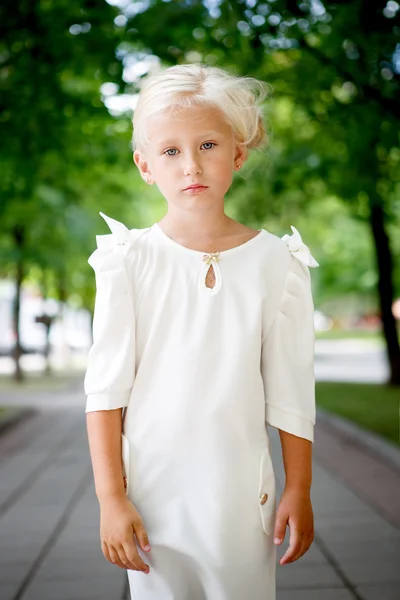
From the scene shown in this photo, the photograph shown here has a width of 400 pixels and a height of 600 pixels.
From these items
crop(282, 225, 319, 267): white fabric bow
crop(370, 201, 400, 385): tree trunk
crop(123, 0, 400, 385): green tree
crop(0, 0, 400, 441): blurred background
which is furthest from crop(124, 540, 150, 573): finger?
crop(370, 201, 400, 385): tree trunk

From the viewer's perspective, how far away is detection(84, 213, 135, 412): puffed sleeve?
2047 mm

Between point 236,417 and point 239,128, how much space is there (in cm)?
70

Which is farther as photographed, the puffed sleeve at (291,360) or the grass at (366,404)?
the grass at (366,404)

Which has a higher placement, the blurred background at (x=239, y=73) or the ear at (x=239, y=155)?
the blurred background at (x=239, y=73)

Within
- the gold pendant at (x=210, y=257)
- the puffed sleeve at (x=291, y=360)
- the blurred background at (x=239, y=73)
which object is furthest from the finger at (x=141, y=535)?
the blurred background at (x=239, y=73)

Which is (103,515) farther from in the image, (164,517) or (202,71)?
(202,71)

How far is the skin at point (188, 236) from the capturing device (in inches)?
78.8

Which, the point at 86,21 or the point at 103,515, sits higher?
the point at 86,21

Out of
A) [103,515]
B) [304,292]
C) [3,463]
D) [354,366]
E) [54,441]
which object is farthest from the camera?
[354,366]

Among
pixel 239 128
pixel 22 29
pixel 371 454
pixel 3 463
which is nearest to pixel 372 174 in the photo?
pixel 371 454

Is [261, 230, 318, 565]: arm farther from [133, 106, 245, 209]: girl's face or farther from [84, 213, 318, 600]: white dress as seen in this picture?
[133, 106, 245, 209]: girl's face

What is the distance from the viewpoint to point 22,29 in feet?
29.2

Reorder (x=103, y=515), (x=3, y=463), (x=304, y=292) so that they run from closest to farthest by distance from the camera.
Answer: (x=103, y=515), (x=304, y=292), (x=3, y=463)

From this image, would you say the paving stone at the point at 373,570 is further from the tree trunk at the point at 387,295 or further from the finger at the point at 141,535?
the tree trunk at the point at 387,295
